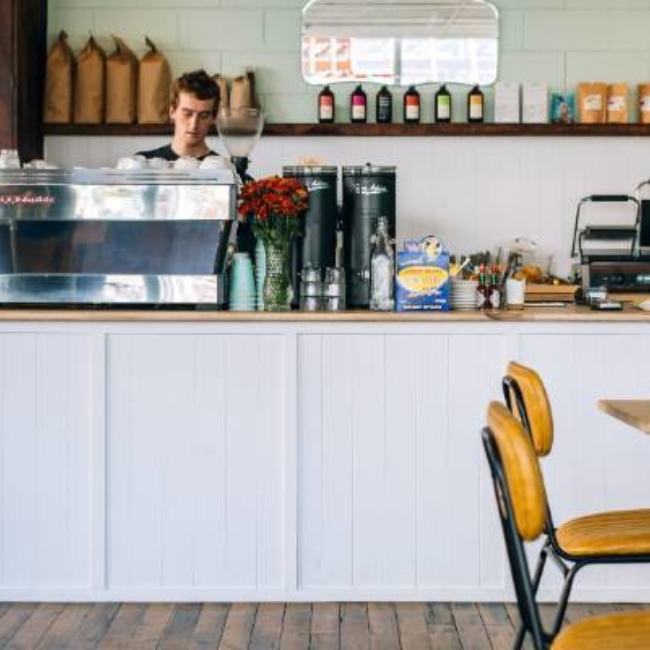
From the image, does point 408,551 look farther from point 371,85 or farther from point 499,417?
point 371,85

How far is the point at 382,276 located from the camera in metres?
4.04

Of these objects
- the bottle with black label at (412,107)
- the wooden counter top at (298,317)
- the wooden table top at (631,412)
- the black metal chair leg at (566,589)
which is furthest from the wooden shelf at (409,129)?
the black metal chair leg at (566,589)

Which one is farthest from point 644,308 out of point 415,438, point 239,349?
point 239,349

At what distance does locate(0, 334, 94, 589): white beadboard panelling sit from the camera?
3939 millimetres

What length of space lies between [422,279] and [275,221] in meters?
0.52

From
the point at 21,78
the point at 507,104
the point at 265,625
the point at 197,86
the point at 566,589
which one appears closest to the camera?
the point at 566,589

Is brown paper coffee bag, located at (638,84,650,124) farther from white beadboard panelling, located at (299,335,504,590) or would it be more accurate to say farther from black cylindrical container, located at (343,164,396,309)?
white beadboard panelling, located at (299,335,504,590)

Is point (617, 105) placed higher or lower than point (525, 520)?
higher

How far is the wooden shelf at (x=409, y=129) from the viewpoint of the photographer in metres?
6.24

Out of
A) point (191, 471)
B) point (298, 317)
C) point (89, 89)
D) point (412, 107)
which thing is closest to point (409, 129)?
point (412, 107)

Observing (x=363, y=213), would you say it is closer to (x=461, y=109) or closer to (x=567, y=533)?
(x=567, y=533)

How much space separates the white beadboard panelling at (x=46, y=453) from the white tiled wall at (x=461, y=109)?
268 cm

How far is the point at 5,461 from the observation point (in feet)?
13.0

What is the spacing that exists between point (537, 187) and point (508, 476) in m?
4.59
